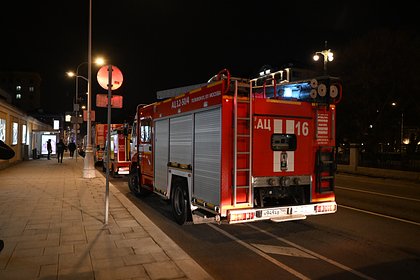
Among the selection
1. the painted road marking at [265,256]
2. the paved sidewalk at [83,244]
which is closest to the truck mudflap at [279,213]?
the painted road marking at [265,256]

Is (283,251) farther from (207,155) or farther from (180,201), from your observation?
(180,201)

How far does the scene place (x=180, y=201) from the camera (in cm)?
821

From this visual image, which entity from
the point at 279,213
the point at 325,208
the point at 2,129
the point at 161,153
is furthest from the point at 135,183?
the point at 2,129

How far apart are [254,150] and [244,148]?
0.64 ft

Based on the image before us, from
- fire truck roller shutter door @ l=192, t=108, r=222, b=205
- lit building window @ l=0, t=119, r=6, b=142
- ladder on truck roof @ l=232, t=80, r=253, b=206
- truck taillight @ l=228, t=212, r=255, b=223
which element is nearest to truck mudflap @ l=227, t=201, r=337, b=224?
truck taillight @ l=228, t=212, r=255, b=223

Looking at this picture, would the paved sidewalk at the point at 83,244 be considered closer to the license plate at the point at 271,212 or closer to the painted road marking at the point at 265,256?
the painted road marking at the point at 265,256

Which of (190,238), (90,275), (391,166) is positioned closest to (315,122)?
(190,238)

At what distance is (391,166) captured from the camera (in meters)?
21.4

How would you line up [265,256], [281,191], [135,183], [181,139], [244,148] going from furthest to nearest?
[135,183]
[181,139]
[281,191]
[244,148]
[265,256]

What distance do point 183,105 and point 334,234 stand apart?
397 centimetres

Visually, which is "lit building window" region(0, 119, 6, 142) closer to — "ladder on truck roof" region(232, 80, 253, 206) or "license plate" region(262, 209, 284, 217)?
"ladder on truck roof" region(232, 80, 253, 206)

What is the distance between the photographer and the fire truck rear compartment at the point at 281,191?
6859 millimetres

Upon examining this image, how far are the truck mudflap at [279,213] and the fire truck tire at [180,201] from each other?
178 cm

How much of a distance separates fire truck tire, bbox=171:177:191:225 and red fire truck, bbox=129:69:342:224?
0.07ft
